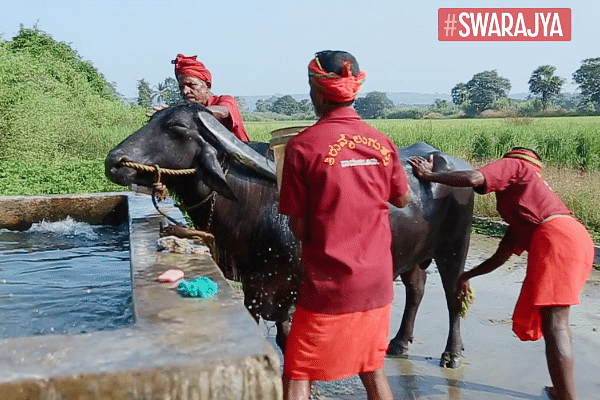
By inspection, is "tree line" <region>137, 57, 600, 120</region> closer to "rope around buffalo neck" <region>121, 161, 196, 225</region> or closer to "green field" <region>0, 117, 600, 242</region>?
"green field" <region>0, 117, 600, 242</region>

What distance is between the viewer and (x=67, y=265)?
4434mm

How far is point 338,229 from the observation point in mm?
2289

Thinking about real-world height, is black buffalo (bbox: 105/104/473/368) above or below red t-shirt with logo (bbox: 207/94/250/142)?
below

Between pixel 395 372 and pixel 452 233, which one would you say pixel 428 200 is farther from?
pixel 395 372

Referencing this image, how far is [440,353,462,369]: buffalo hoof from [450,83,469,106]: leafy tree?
85607mm

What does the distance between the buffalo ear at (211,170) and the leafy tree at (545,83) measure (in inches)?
2976

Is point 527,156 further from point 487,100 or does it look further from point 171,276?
point 487,100

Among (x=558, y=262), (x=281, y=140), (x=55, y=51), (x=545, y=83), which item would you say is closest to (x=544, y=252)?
(x=558, y=262)

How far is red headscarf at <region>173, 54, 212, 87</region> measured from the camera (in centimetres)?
406

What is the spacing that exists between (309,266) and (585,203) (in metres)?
7.42

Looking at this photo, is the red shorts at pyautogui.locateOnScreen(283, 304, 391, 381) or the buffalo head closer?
the red shorts at pyautogui.locateOnScreen(283, 304, 391, 381)

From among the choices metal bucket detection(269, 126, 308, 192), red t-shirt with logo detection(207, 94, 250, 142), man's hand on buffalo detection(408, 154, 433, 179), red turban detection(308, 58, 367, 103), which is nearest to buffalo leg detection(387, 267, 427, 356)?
man's hand on buffalo detection(408, 154, 433, 179)

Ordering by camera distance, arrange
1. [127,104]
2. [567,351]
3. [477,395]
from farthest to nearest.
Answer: [127,104]
[477,395]
[567,351]

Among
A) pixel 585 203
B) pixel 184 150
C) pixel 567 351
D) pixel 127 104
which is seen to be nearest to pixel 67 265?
pixel 184 150
